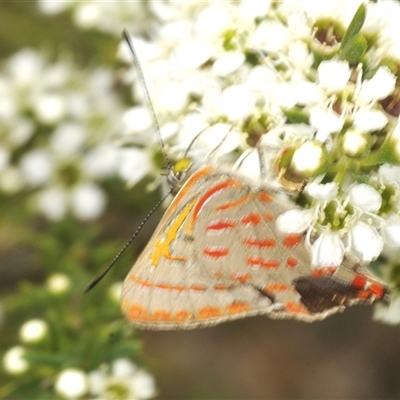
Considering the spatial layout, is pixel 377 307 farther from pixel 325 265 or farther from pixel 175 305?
pixel 175 305

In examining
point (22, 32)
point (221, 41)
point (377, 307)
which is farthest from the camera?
point (22, 32)

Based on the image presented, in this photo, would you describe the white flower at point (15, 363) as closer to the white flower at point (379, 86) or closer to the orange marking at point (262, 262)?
the orange marking at point (262, 262)

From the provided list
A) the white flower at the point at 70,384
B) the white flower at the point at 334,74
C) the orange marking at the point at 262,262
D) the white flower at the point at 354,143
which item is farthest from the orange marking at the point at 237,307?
the white flower at the point at 70,384

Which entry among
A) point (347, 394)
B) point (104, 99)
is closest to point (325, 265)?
point (104, 99)

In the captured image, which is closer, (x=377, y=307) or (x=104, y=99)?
(x=377, y=307)

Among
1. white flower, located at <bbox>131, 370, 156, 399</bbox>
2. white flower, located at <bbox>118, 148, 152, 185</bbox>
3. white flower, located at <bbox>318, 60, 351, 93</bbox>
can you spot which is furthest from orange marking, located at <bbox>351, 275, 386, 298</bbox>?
white flower, located at <bbox>131, 370, 156, 399</bbox>

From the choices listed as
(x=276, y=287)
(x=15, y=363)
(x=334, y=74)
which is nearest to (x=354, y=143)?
(x=334, y=74)

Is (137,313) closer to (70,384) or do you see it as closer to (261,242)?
(261,242)
